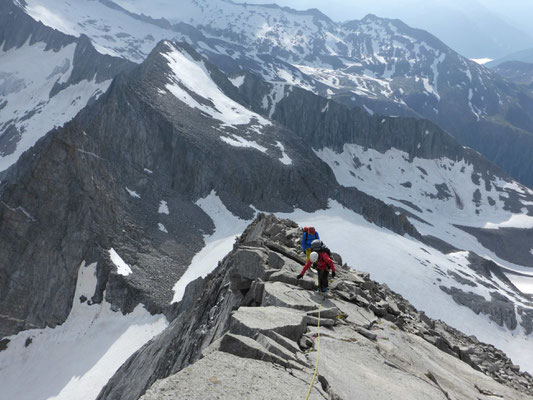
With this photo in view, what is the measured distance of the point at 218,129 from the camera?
107m

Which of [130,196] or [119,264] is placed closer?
[119,264]

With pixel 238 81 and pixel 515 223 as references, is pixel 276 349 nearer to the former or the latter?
pixel 515 223

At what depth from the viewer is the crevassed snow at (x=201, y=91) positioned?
11438cm

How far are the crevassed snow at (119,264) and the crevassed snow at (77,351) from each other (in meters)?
3.18

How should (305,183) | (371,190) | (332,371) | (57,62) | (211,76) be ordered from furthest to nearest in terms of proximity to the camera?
(57,62), (371,190), (211,76), (305,183), (332,371)

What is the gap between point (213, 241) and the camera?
7588 centimetres

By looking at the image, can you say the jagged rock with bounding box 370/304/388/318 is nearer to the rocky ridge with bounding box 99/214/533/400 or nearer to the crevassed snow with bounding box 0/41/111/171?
the rocky ridge with bounding box 99/214/533/400

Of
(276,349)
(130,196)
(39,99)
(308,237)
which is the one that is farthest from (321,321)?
(39,99)

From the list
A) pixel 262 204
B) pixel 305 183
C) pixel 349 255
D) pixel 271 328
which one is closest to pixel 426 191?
pixel 305 183

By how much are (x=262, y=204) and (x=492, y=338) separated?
171ft

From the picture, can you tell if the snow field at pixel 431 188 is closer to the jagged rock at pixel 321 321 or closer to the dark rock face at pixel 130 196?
the dark rock face at pixel 130 196

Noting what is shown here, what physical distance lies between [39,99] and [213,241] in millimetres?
147895

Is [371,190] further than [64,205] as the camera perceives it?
Yes

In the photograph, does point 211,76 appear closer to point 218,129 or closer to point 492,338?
point 218,129
